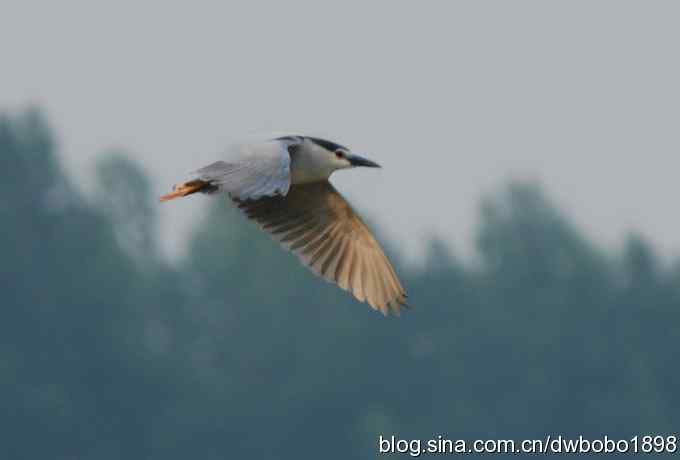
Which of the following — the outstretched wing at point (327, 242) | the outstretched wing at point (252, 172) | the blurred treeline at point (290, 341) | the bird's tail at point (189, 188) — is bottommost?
the blurred treeline at point (290, 341)

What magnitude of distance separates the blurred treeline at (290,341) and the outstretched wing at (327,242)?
119ft

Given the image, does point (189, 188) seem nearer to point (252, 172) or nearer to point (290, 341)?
point (252, 172)

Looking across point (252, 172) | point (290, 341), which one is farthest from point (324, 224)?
point (290, 341)

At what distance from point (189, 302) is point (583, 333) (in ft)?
38.2

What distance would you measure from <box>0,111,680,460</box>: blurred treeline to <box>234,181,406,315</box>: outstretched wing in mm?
36209

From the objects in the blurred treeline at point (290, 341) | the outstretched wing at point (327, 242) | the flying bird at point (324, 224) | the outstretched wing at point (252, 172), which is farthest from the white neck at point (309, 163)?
the blurred treeline at point (290, 341)

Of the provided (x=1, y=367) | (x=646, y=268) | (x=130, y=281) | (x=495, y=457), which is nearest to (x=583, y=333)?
(x=646, y=268)

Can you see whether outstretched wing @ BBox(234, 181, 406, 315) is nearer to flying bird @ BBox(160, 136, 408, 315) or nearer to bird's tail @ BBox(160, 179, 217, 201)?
flying bird @ BBox(160, 136, 408, 315)

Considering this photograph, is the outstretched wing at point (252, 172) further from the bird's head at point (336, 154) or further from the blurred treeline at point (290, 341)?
the blurred treeline at point (290, 341)

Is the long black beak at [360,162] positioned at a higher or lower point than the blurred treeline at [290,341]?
Result: higher

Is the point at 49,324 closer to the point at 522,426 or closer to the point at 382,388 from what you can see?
the point at 382,388

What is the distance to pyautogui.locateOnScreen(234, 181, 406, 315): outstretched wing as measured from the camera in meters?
17.0

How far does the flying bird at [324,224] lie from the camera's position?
16641 mm

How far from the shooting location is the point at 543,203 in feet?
215
